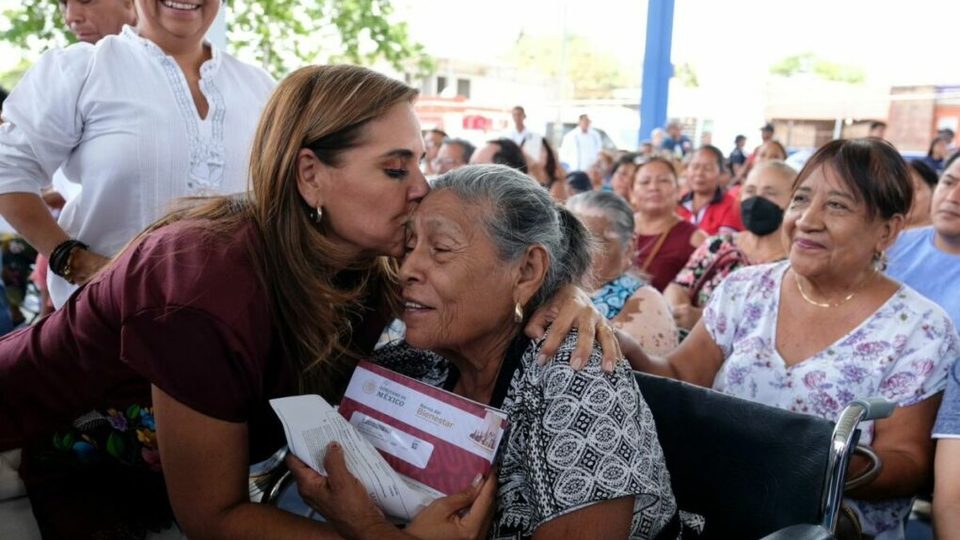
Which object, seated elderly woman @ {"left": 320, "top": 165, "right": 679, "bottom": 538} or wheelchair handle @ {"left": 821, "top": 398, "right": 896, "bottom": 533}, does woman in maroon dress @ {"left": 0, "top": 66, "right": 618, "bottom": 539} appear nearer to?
seated elderly woman @ {"left": 320, "top": 165, "right": 679, "bottom": 538}

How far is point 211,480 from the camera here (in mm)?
1454

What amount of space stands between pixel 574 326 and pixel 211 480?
0.74 m

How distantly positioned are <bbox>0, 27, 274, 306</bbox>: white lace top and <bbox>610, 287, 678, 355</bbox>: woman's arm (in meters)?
1.48

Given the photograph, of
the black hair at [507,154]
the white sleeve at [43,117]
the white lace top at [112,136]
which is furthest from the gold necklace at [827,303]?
the black hair at [507,154]

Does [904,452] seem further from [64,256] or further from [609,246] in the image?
[64,256]

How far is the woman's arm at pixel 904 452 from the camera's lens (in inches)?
75.7

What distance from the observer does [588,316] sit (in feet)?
5.21

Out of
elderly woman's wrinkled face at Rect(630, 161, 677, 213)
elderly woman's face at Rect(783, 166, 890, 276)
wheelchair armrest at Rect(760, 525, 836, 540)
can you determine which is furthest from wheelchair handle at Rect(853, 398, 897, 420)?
elderly woman's wrinkled face at Rect(630, 161, 677, 213)

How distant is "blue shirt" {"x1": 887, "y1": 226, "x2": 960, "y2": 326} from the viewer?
9.30ft

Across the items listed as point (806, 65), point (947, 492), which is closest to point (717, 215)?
point (947, 492)

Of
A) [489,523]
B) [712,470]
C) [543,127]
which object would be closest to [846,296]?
[712,470]

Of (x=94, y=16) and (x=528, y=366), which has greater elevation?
(x=94, y=16)

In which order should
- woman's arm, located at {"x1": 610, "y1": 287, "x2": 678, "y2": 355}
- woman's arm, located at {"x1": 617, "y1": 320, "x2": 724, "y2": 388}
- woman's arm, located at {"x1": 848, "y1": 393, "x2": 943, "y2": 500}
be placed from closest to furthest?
woman's arm, located at {"x1": 848, "y1": 393, "x2": 943, "y2": 500}, woman's arm, located at {"x1": 617, "y1": 320, "x2": 724, "y2": 388}, woman's arm, located at {"x1": 610, "y1": 287, "x2": 678, "y2": 355}

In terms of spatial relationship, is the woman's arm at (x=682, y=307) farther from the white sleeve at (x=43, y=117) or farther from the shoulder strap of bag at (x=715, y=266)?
the white sleeve at (x=43, y=117)
